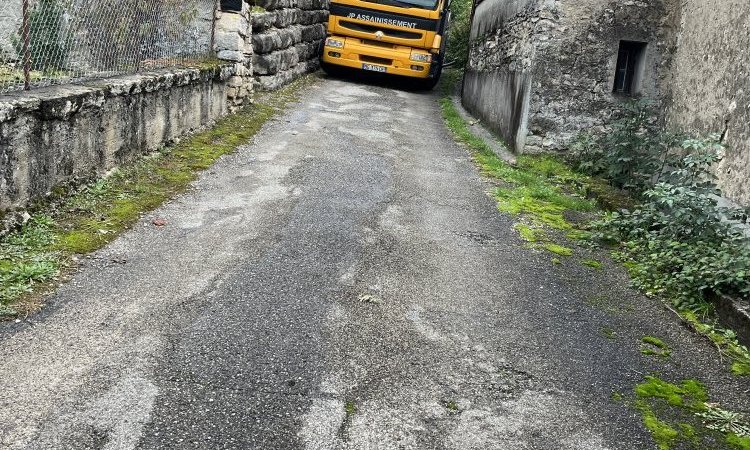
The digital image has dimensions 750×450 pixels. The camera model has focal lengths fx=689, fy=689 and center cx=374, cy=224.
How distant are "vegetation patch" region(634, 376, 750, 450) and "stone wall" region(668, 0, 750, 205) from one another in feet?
11.2

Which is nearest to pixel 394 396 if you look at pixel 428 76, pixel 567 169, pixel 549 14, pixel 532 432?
pixel 532 432

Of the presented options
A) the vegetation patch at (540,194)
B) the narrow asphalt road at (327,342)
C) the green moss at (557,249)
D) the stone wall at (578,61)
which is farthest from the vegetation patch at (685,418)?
the stone wall at (578,61)

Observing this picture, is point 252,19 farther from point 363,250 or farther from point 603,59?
point 363,250

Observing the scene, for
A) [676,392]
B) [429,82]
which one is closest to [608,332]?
[676,392]

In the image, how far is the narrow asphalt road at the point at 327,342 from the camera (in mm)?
3207

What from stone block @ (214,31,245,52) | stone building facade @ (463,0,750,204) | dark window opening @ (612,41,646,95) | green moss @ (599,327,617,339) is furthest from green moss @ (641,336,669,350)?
stone block @ (214,31,245,52)

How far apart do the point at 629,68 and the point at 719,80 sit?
263 cm

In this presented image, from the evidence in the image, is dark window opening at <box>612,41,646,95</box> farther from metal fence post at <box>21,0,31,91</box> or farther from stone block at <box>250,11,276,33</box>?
metal fence post at <box>21,0,31,91</box>

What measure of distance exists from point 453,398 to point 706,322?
7.98 feet

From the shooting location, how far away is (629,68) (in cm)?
1023

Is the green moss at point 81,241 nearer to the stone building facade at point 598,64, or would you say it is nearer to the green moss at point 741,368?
the green moss at point 741,368

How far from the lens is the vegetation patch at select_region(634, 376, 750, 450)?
11.2 ft

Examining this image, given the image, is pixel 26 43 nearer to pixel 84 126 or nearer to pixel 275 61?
pixel 84 126

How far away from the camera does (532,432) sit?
3346mm
